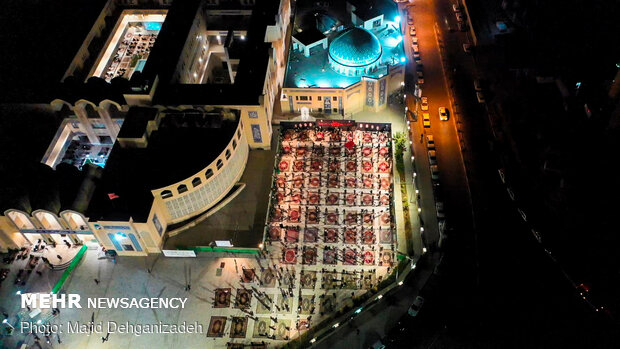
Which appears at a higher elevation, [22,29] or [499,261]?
[22,29]

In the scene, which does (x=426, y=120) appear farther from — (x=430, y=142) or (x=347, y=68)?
(x=347, y=68)

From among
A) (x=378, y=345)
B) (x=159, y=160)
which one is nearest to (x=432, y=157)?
(x=378, y=345)

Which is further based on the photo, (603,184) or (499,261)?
(603,184)

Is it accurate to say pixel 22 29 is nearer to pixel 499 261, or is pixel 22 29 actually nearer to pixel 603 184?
pixel 499 261

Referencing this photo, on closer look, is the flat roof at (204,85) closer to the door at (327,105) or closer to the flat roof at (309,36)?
the flat roof at (309,36)

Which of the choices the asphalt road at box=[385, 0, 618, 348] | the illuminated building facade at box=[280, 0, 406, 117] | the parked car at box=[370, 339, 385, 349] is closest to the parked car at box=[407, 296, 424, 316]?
the asphalt road at box=[385, 0, 618, 348]

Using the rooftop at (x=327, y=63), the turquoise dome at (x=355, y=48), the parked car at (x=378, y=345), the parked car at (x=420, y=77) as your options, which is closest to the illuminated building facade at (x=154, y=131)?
the rooftop at (x=327, y=63)

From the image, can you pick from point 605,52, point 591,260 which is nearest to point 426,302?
point 591,260
